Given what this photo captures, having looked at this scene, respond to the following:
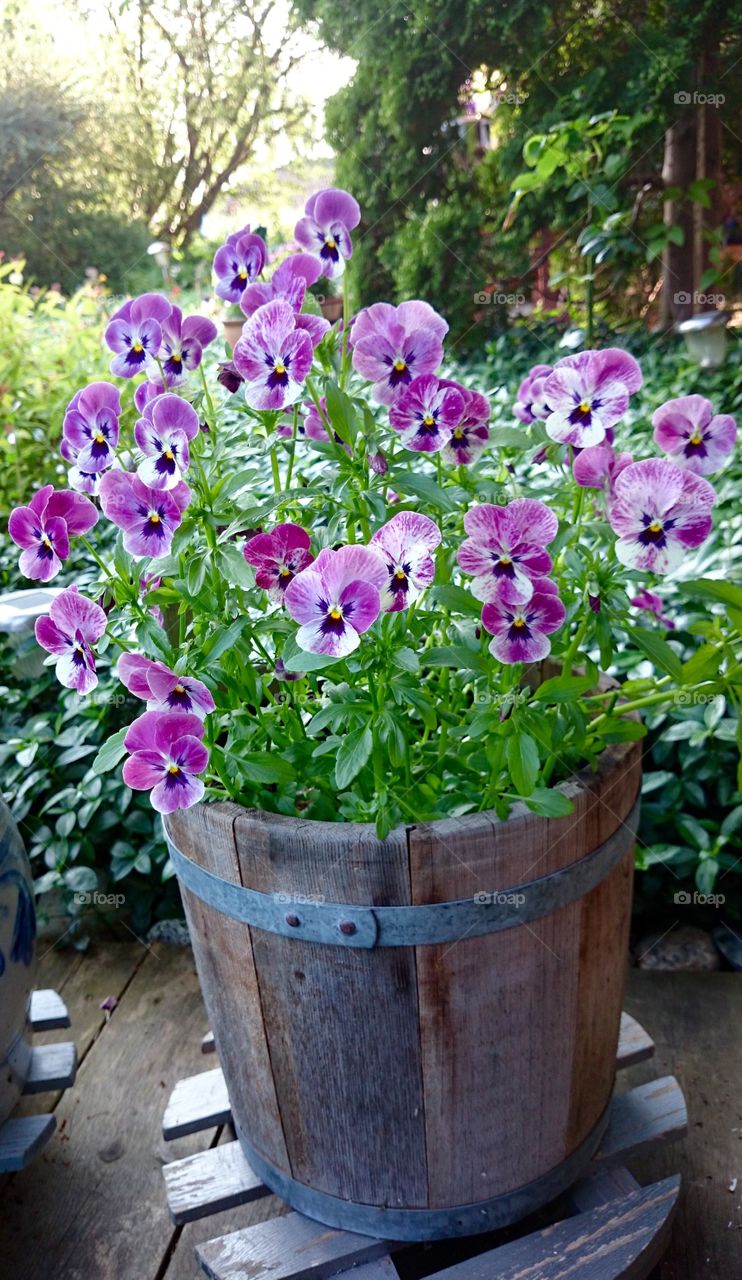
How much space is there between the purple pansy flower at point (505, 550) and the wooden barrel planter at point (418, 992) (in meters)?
0.25

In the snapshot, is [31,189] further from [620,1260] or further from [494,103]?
[620,1260]

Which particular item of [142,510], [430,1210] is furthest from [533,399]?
[430,1210]

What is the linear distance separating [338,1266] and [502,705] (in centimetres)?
69

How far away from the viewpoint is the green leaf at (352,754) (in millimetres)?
910

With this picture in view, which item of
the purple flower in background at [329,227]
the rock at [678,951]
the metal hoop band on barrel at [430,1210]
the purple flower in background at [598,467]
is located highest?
the purple flower in background at [329,227]

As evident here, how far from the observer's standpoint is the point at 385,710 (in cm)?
95

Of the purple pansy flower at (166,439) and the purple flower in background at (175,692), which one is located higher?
the purple pansy flower at (166,439)

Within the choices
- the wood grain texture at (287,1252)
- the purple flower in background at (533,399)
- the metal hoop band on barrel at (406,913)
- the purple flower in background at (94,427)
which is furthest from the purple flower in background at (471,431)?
the wood grain texture at (287,1252)

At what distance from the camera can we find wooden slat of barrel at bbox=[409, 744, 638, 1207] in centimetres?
97

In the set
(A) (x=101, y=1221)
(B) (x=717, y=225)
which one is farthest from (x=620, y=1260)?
(B) (x=717, y=225)

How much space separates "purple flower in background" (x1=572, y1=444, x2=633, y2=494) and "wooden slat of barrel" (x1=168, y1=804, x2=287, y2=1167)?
18.8 inches

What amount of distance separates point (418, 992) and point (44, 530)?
0.58 metres

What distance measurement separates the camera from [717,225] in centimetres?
391

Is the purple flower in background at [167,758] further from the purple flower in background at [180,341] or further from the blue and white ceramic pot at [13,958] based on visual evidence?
the blue and white ceramic pot at [13,958]
